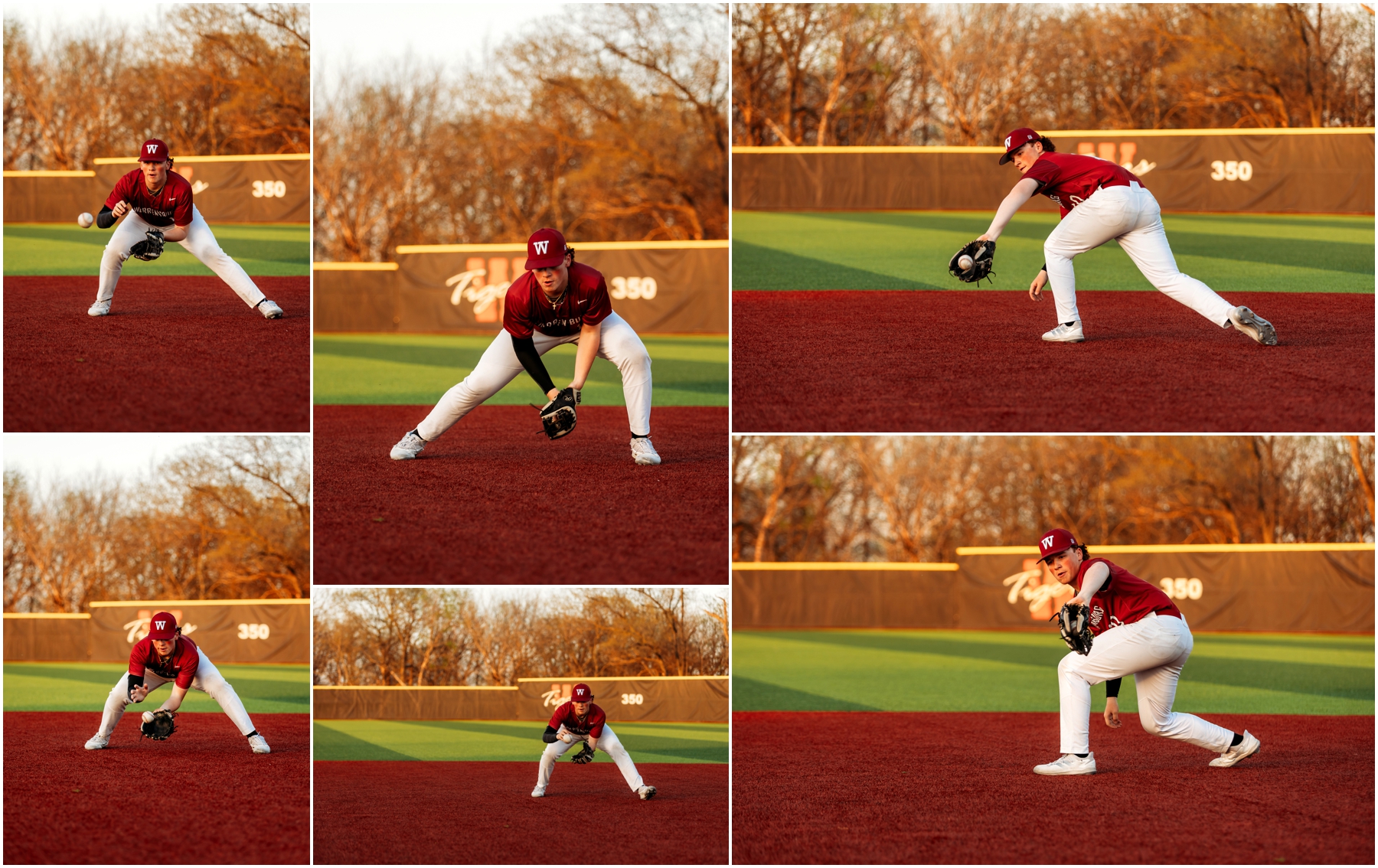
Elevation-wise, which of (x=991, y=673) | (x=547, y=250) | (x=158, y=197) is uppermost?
(x=158, y=197)

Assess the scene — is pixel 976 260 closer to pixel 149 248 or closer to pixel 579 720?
pixel 579 720

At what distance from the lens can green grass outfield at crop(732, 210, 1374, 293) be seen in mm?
7504

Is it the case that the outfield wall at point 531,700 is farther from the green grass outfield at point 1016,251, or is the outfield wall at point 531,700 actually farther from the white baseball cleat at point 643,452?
the white baseball cleat at point 643,452

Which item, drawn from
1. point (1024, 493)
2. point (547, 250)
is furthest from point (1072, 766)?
point (1024, 493)

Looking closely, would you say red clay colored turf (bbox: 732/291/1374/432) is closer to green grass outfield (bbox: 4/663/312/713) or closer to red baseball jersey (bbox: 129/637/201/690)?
red baseball jersey (bbox: 129/637/201/690)

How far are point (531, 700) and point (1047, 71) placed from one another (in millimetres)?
8550

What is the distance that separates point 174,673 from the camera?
5.61 meters

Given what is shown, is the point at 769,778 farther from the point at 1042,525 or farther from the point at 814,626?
the point at 1042,525

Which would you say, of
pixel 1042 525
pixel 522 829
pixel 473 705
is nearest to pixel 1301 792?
pixel 522 829

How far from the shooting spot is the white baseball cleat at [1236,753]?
177 inches

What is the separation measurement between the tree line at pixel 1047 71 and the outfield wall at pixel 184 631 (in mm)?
6343

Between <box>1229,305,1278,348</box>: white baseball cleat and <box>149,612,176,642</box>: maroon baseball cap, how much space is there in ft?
18.6

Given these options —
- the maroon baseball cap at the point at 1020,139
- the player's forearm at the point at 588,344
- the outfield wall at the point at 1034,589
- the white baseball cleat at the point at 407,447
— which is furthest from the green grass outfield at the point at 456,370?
the maroon baseball cap at the point at 1020,139

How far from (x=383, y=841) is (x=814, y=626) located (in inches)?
238
